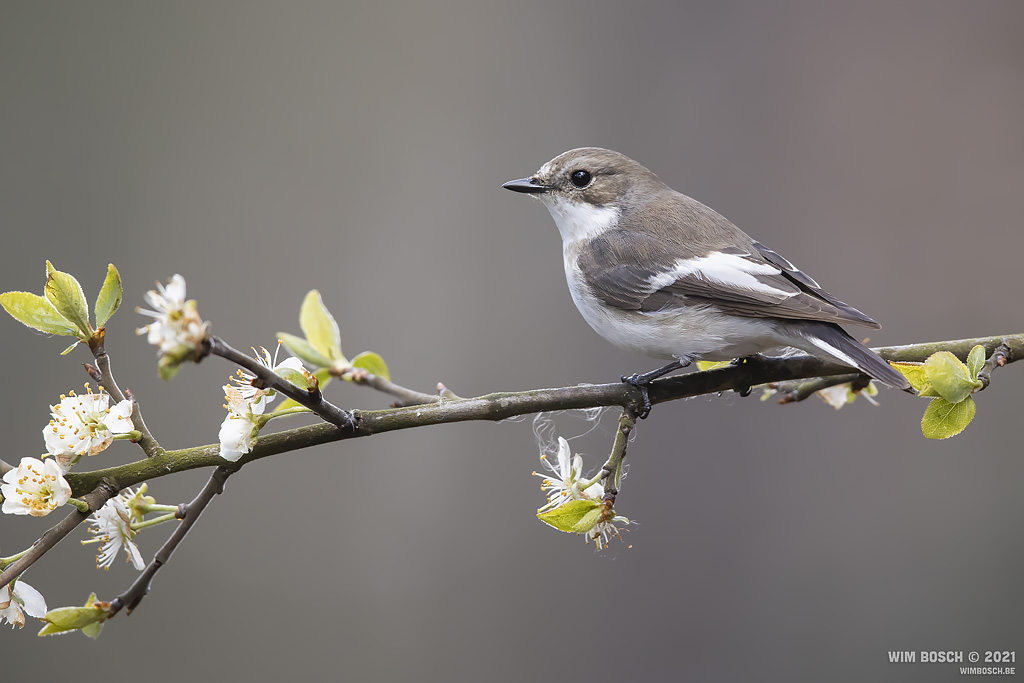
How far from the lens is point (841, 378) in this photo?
1233mm

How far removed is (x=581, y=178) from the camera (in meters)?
1.82

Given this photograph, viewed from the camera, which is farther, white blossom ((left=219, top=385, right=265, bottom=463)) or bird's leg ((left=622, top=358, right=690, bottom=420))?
bird's leg ((left=622, top=358, right=690, bottom=420))

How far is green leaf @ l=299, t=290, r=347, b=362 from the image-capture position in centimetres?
96

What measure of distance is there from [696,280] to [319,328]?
2.66 ft

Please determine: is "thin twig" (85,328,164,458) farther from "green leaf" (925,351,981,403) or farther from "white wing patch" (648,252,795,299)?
"white wing patch" (648,252,795,299)

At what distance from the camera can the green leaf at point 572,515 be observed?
911 mm

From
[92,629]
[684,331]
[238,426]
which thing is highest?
[684,331]

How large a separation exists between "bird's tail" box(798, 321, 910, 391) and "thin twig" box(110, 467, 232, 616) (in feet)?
2.66

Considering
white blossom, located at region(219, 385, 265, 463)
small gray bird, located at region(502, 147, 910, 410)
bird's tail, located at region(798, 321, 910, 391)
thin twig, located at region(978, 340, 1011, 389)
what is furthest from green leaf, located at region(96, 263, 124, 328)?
thin twig, located at region(978, 340, 1011, 389)

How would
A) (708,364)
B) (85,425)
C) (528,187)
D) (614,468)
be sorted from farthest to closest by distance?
(528,187), (708,364), (614,468), (85,425)

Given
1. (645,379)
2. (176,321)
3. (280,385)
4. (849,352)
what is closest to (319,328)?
(280,385)

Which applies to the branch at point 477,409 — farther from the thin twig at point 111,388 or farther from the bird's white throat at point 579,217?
the bird's white throat at point 579,217

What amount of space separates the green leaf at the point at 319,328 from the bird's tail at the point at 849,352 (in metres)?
0.69

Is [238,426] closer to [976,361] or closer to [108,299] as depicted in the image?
[108,299]
